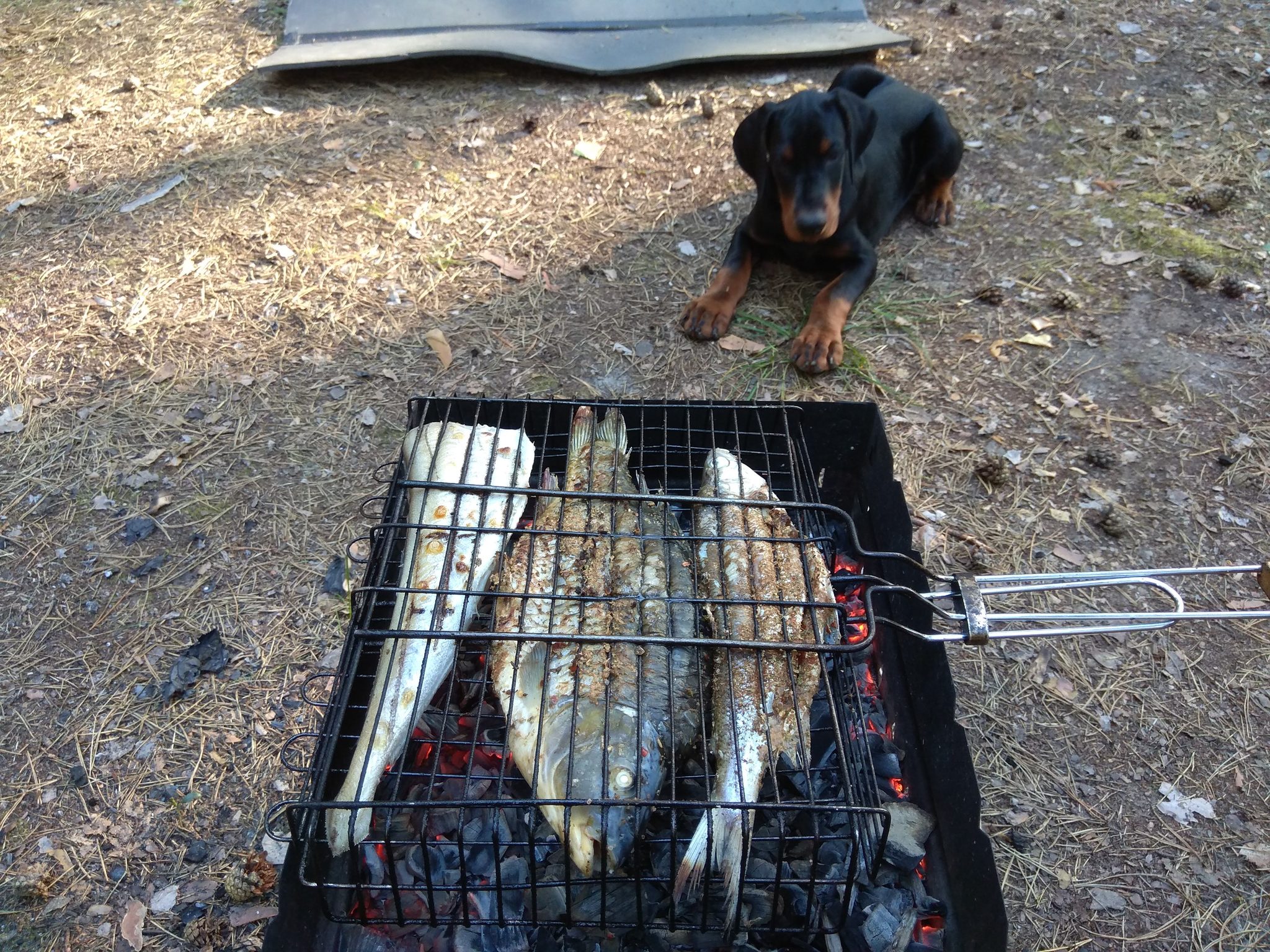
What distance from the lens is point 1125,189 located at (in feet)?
15.4

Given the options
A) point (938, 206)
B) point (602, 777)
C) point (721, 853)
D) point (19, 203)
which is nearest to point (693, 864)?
point (721, 853)

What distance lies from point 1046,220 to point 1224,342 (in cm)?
123

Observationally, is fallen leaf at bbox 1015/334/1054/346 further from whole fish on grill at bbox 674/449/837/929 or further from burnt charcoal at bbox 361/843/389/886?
burnt charcoal at bbox 361/843/389/886

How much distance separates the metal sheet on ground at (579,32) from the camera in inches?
219

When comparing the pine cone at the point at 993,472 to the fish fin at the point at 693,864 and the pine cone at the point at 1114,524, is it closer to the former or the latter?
the pine cone at the point at 1114,524

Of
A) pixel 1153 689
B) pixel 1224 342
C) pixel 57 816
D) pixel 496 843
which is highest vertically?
pixel 496 843

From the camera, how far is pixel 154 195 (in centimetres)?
489

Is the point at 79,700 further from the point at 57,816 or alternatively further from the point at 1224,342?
the point at 1224,342

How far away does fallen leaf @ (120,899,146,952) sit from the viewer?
223cm

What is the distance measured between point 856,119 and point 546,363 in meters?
1.93

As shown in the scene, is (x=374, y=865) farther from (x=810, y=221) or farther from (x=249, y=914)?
(x=810, y=221)

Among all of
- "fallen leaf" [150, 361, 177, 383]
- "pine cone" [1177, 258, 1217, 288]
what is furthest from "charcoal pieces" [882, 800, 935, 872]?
"fallen leaf" [150, 361, 177, 383]

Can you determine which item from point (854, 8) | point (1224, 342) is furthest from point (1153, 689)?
point (854, 8)

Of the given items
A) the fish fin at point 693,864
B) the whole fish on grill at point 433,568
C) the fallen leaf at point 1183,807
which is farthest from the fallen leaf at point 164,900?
the fallen leaf at point 1183,807
